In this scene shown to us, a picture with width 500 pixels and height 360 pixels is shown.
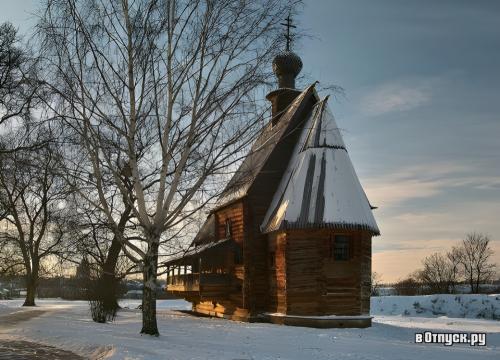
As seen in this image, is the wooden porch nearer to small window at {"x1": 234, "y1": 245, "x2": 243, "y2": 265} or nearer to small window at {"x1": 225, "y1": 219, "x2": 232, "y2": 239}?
small window at {"x1": 234, "y1": 245, "x2": 243, "y2": 265}

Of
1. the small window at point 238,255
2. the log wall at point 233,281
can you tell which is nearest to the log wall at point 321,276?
the log wall at point 233,281

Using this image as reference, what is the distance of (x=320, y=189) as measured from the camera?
19.9 m

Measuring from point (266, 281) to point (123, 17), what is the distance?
12.9m

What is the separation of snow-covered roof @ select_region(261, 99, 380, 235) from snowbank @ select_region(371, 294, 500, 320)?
680 inches

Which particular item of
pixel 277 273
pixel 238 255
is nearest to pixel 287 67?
pixel 238 255

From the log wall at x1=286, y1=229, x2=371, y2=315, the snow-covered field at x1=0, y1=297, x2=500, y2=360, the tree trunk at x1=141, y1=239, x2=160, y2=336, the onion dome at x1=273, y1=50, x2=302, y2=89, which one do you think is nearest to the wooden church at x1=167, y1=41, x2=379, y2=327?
the log wall at x1=286, y1=229, x2=371, y2=315

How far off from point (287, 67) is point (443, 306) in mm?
19529

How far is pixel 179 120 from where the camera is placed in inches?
533

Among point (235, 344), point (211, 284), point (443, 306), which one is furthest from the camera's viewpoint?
point (443, 306)

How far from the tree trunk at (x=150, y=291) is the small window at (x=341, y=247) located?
8.39 m

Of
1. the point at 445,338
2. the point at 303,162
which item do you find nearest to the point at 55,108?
the point at 303,162

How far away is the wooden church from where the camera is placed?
19.3 metres

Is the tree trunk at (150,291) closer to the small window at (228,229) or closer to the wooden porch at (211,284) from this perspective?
the wooden porch at (211,284)

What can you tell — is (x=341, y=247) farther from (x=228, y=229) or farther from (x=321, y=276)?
(x=228, y=229)
